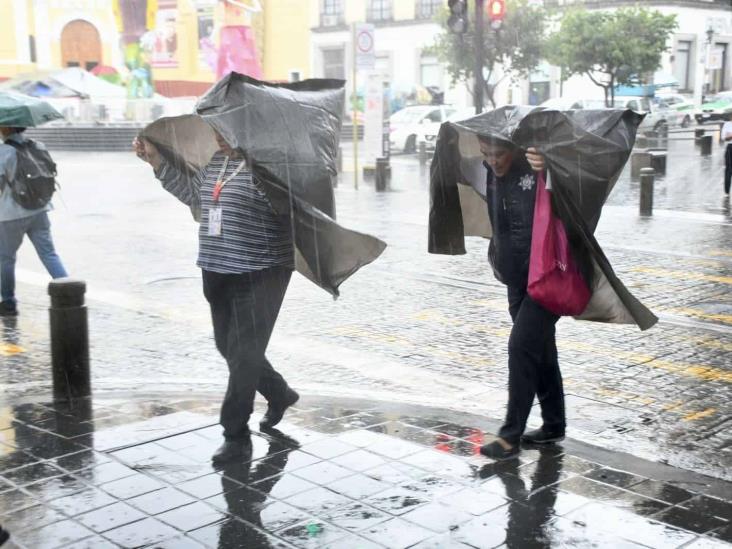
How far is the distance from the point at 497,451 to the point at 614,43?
117 ft

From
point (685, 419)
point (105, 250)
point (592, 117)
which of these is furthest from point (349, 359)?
point (105, 250)

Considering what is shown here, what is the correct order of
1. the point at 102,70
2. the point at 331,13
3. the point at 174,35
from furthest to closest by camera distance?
1. the point at 331,13
2. the point at 174,35
3. the point at 102,70

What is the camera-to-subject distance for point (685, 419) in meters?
5.68

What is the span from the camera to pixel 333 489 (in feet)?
14.8

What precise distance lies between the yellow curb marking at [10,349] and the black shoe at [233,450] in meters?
3.01

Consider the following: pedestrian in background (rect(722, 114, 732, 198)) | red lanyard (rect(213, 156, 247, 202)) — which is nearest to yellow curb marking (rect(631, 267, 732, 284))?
red lanyard (rect(213, 156, 247, 202))

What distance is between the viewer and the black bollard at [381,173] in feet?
→ 65.2

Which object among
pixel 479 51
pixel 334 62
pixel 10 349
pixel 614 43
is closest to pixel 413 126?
pixel 614 43

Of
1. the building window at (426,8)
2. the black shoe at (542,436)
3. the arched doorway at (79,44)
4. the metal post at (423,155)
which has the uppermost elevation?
the building window at (426,8)

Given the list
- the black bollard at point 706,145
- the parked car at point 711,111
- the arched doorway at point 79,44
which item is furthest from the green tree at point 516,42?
the arched doorway at point 79,44

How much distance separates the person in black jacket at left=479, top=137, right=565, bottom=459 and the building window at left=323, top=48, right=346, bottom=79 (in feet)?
189

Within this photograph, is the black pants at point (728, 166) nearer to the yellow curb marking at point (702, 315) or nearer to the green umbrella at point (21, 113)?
the yellow curb marking at point (702, 315)

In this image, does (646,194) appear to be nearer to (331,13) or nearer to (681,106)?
(681,106)

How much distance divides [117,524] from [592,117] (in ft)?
9.43
